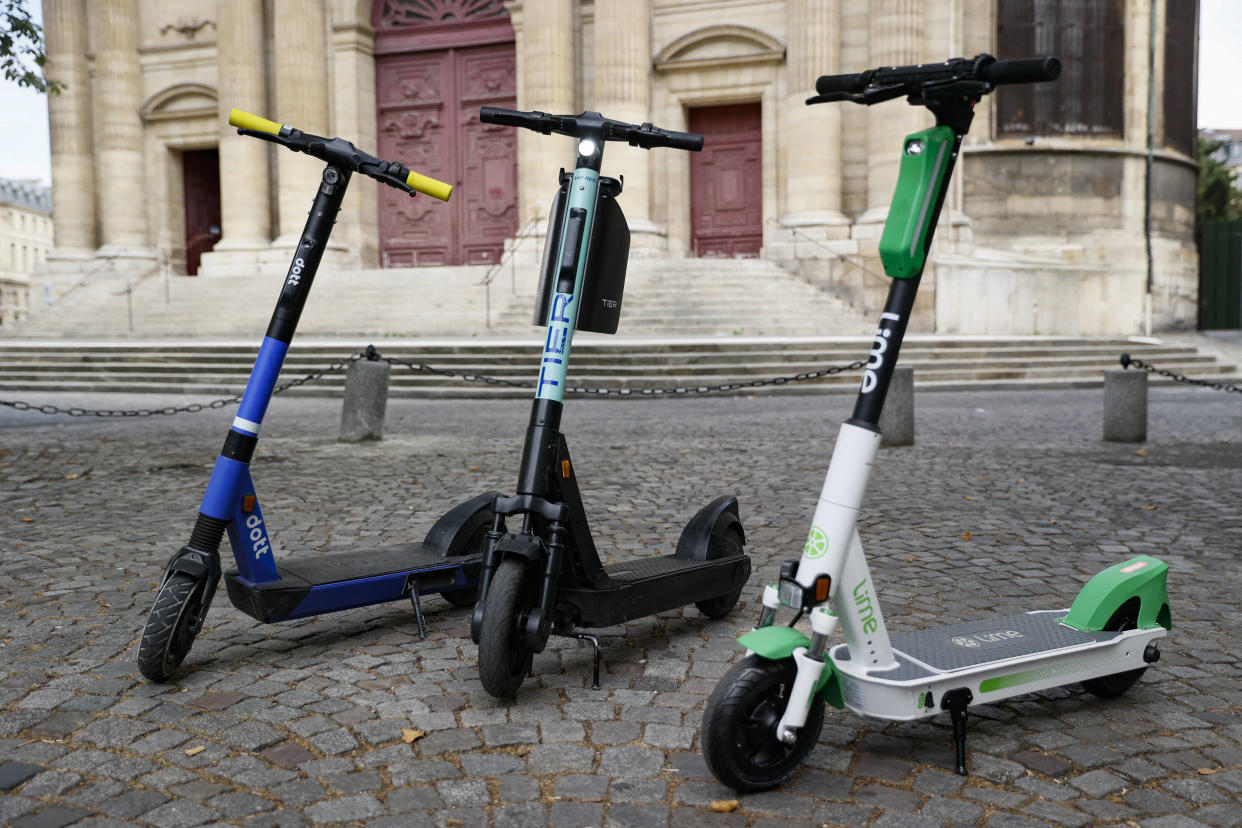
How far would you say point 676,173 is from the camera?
24.1 meters

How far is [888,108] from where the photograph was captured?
21516 millimetres

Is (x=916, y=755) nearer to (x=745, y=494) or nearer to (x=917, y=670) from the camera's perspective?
(x=917, y=670)

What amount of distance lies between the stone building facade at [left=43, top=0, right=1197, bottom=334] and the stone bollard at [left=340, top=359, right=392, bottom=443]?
13.1 meters

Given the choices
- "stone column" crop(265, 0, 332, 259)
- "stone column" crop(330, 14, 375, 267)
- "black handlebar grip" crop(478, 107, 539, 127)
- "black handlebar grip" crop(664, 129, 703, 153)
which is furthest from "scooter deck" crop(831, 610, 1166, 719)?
"stone column" crop(330, 14, 375, 267)

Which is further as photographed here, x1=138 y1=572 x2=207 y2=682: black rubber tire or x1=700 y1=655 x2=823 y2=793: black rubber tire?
x1=138 y1=572 x2=207 y2=682: black rubber tire

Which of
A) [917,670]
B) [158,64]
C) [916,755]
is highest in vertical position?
[158,64]

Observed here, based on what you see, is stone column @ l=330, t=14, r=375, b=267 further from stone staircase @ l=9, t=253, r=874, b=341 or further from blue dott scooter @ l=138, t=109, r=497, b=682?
blue dott scooter @ l=138, t=109, r=497, b=682

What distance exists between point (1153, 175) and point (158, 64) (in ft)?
82.0

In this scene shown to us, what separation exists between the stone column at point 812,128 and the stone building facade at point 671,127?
6 cm

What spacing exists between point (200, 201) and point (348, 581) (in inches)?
1079

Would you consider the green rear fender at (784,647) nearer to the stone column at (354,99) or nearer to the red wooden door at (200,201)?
the stone column at (354,99)

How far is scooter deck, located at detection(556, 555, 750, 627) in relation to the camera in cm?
326

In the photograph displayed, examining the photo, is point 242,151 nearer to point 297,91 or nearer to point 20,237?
point 297,91

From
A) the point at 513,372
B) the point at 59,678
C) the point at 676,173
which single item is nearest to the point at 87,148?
the point at 676,173
